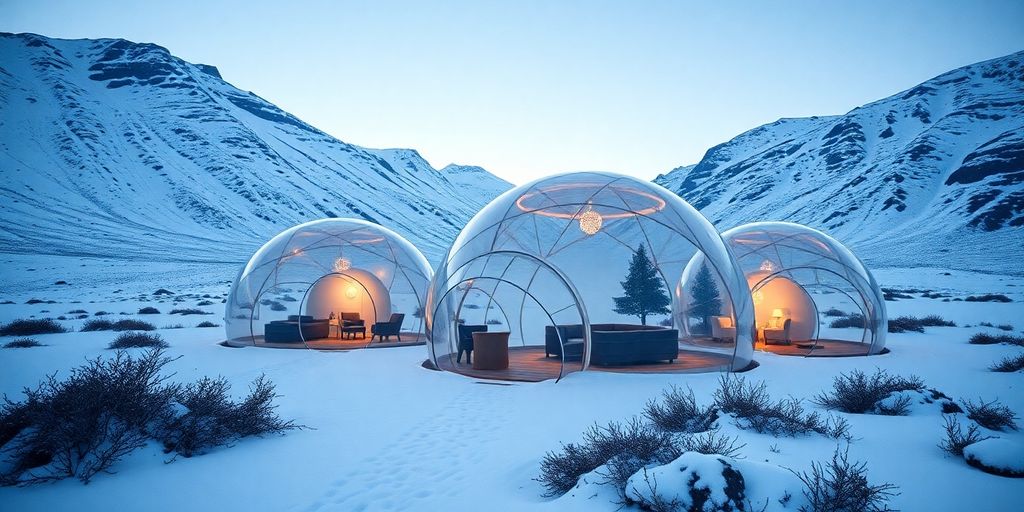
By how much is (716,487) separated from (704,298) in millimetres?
7388

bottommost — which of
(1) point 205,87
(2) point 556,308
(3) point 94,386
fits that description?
(3) point 94,386

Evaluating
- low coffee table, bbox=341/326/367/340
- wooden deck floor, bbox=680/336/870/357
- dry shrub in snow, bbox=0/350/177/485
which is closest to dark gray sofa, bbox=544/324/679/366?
wooden deck floor, bbox=680/336/870/357

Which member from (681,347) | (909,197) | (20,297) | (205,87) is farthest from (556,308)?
(205,87)

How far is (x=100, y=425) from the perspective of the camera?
184 inches

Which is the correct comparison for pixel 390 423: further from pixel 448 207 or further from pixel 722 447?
pixel 448 207

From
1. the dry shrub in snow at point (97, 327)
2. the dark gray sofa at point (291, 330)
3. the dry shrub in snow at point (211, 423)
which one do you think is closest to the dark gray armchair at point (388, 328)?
the dark gray sofa at point (291, 330)

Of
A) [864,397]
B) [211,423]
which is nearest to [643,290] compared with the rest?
[864,397]

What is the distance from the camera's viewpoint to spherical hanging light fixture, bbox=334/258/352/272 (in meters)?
14.9

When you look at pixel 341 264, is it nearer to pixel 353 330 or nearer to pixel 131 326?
pixel 353 330

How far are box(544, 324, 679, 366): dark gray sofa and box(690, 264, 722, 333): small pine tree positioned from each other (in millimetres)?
694

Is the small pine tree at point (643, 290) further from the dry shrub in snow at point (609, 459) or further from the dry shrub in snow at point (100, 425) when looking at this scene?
the dry shrub in snow at point (100, 425)

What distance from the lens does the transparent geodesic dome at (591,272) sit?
9672 mm

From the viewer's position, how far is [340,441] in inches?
224

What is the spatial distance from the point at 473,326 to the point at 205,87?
172 m
